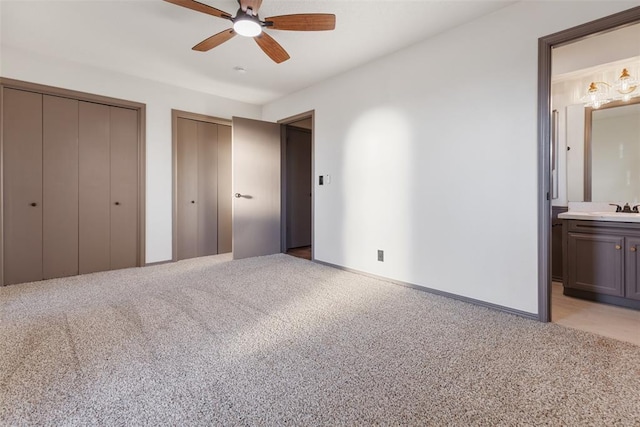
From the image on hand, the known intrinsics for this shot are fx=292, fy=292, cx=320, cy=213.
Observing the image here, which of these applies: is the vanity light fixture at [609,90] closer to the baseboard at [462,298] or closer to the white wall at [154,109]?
the baseboard at [462,298]

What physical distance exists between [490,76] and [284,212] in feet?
11.1

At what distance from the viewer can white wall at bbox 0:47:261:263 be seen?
3.45 meters

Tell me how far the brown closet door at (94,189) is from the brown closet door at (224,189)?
4.86 ft

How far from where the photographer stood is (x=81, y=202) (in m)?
3.53

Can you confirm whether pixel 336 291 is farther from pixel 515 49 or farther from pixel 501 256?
pixel 515 49

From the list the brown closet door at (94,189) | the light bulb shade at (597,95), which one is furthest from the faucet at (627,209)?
the brown closet door at (94,189)

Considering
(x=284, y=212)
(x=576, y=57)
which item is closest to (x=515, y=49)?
(x=576, y=57)

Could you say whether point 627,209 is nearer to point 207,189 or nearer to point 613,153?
point 613,153

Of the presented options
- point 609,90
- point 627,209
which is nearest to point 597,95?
point 609,90

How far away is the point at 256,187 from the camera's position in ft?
14.9

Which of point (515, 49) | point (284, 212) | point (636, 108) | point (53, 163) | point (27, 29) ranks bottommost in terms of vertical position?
point (284, 212)

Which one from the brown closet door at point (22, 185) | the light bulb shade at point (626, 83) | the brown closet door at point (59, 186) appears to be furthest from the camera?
the brown closet door at point (59, 186)

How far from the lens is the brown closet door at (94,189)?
353 cm

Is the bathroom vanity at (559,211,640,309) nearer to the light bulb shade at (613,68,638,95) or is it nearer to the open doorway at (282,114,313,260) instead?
the light bulb shade at (613,68,638,95)
